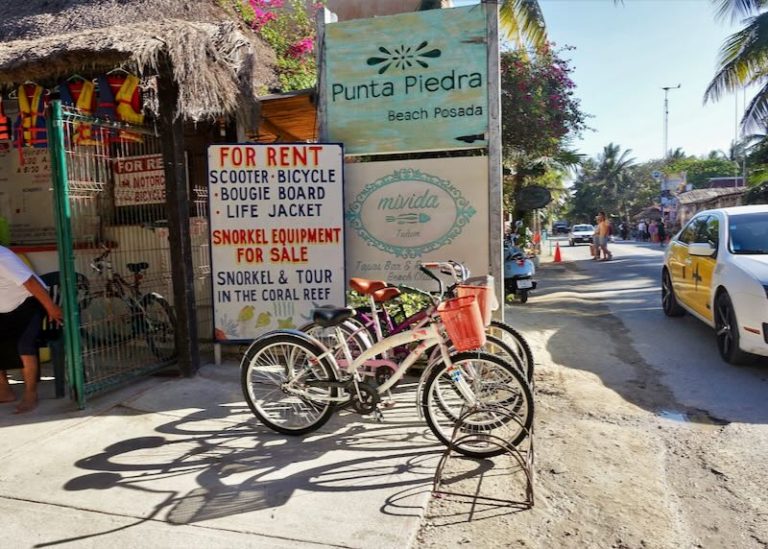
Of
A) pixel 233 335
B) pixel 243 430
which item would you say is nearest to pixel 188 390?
pixel 233 335

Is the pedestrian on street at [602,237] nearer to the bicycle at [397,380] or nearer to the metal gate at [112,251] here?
the metal gate at [112,251]

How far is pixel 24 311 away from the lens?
16.4 feet

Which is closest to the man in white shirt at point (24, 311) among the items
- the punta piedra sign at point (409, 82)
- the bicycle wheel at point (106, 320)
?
the bicycle wheel at point (106, 320)

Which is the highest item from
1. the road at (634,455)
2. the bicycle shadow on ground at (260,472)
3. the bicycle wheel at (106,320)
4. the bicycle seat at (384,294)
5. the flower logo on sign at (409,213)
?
the flower logo on sign at (409,213)

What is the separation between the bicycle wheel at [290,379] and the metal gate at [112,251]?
1491 millimetres

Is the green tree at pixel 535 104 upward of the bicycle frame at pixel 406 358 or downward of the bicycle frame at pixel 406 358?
upward

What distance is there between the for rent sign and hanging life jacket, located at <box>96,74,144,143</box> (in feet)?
2.56

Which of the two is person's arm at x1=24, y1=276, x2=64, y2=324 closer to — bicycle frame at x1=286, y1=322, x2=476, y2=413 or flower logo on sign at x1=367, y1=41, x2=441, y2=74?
bicycle frame at x1=286, y1=322, x2=476, y2=413

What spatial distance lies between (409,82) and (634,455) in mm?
3964

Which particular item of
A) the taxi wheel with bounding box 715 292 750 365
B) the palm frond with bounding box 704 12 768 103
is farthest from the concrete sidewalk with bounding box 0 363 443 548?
the palm frond with bounding box 704 12 768 103

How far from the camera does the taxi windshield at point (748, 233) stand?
6.47m

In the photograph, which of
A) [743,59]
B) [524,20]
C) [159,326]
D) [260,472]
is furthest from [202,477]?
[743,59]

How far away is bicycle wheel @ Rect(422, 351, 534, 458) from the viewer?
3.84 m

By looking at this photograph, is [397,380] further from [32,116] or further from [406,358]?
[32,116]
